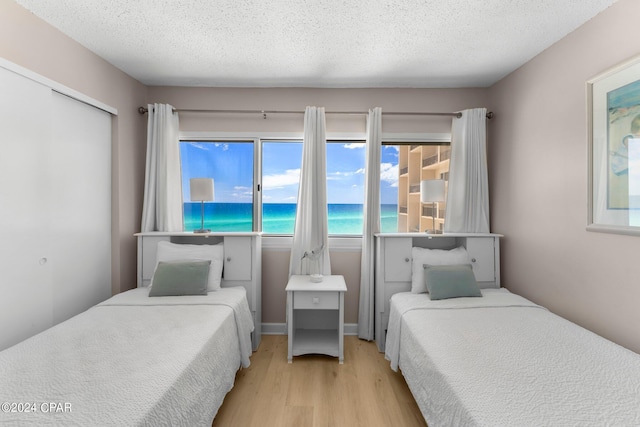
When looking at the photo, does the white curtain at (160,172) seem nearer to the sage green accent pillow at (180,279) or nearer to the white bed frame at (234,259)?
the white bed frame at (234,259)

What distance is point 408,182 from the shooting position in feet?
11.5

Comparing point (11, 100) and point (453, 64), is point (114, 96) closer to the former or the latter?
point (11, 100)

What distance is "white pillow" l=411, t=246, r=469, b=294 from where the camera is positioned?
272 centimetres

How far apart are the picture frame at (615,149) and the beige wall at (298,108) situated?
1.34 meters

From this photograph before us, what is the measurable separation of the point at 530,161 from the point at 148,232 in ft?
11.3

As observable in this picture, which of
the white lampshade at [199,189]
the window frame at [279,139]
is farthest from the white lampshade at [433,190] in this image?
the white lampshade at [199,189]

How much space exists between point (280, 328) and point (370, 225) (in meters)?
1.41

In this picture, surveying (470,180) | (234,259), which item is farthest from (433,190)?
(234,259)

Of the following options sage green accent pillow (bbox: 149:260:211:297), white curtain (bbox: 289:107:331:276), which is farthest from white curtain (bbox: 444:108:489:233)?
sage green accent pillow (bbox: 149:260:211:297)

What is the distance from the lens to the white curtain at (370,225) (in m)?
3.04

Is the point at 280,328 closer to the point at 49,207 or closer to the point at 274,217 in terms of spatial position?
the point at 274,217

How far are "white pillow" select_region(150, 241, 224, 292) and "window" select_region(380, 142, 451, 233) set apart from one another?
1701mm

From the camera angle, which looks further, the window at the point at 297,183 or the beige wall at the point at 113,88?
the window at the point at 297,183

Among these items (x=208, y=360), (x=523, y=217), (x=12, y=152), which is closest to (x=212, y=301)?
(x=208, y=360)
